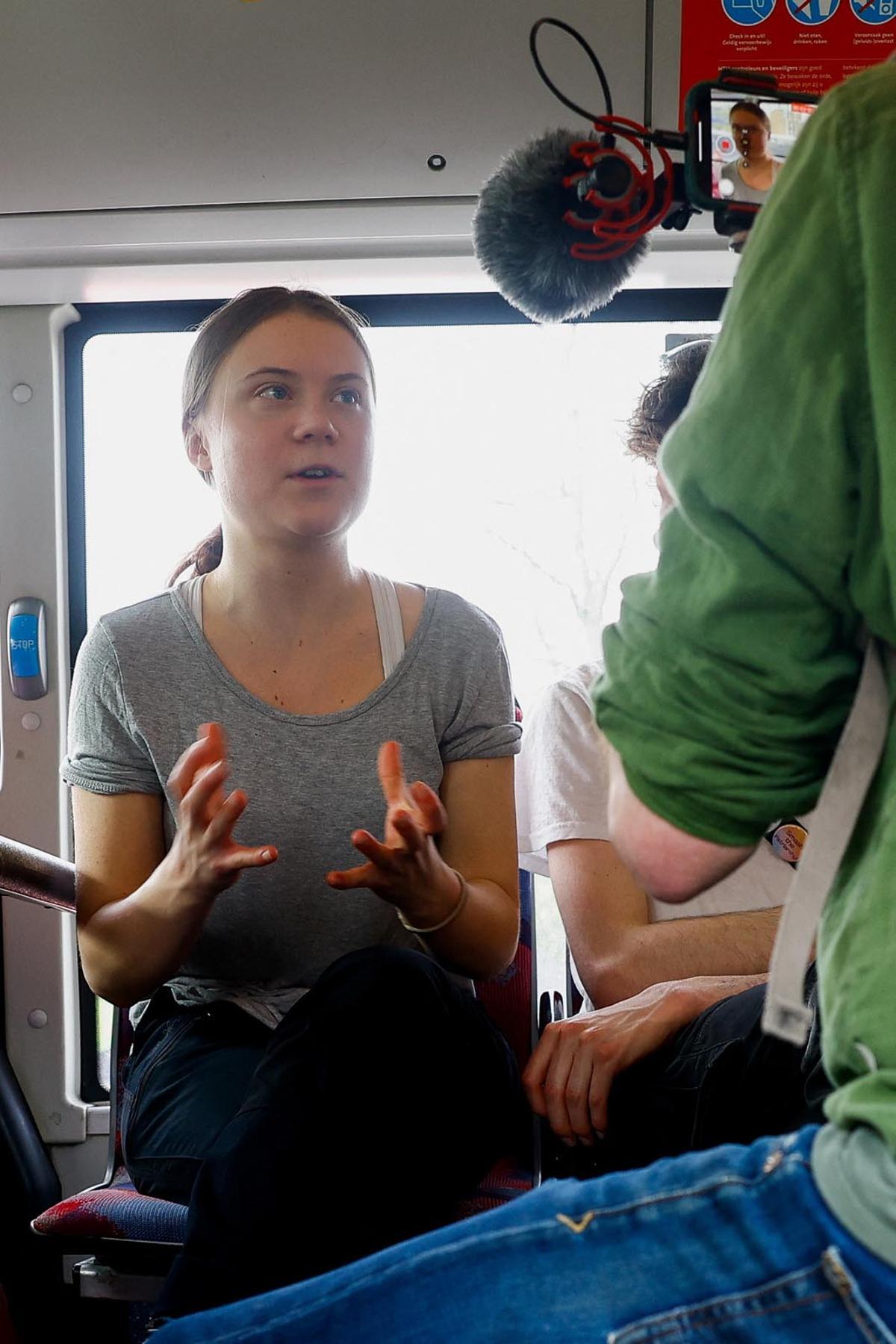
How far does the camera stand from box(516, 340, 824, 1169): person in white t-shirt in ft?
4.69

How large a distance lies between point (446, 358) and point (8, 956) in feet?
5.26

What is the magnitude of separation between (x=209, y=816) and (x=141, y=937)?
11.2 inches

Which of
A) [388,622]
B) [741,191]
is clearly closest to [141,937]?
[388,622]

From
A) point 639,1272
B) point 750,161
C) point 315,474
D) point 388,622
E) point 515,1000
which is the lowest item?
point 515,1000

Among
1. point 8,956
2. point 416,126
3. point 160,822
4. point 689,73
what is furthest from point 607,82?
point 8,956

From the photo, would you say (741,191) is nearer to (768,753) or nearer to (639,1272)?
(768,753)

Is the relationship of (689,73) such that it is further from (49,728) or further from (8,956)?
(8,956)

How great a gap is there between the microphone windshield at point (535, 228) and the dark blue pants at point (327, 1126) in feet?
2.63

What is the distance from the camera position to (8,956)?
273cm

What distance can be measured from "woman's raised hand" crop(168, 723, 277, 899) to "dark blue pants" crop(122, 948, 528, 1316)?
0.18 metres

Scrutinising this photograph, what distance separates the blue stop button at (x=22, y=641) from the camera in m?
2.71

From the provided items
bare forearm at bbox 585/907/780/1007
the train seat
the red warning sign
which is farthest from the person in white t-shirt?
the red warning sign

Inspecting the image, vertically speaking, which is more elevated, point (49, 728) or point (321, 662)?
point (321, 662)

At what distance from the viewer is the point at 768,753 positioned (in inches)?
27.5
